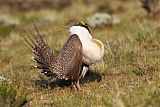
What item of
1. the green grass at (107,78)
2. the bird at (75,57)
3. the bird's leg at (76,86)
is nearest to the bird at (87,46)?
the bird at (75,57)

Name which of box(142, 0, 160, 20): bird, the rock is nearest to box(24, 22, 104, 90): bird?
the rock

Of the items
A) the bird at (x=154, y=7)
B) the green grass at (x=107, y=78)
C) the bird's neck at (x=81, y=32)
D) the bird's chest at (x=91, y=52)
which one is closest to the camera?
the green grass at (x=107, y=78)

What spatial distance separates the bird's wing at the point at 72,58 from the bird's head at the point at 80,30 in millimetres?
99

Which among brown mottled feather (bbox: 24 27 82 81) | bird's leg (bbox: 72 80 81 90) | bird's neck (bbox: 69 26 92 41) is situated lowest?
bird's leg (bbox: 72 80 81 90)

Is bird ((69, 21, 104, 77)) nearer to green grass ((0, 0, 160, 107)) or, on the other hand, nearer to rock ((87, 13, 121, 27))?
green grass ((0, 0, 160, 107))

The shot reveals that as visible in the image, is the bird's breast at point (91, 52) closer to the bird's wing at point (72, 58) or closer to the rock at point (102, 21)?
the bird's wing at point (72, 58)

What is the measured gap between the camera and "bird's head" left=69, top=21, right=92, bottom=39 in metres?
7.44

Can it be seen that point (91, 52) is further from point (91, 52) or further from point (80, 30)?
point (80, 30)

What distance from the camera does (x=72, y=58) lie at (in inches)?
290

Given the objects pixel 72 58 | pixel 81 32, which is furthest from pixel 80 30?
pixel 72 58

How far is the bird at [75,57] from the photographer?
287 inches

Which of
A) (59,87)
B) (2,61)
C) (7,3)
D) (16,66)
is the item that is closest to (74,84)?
(59,87)

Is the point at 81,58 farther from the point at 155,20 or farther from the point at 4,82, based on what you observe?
the point at 155,20

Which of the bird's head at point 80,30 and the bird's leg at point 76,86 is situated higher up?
the bird's head at point 80,30
